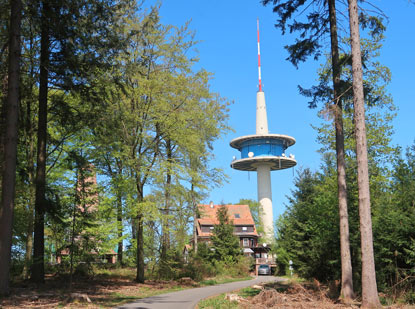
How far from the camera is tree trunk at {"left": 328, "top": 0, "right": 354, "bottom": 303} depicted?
14.4m

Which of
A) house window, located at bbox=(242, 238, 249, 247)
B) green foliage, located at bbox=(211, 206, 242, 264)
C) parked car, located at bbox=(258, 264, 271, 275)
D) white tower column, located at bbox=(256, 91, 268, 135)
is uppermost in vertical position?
white tower column, located at bbox=(256, 91, 268, 135)

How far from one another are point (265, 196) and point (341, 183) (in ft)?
229

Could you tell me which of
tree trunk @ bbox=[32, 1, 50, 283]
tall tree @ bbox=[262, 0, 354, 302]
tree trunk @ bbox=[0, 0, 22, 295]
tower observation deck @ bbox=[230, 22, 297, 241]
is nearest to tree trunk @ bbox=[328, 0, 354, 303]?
tall tree @ bbox=[262, 0, 354, 302]

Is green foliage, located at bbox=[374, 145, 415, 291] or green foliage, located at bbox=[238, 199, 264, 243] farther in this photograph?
green foliage, located at bbox=[238, 199, 264, 243]

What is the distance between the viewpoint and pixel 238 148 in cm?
9031

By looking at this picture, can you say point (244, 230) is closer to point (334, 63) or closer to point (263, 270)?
point (263, 270)

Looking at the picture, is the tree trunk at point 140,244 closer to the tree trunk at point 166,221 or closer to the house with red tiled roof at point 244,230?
the tree trunk at point 166,221

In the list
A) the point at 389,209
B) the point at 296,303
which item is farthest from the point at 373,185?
the point at 296,303

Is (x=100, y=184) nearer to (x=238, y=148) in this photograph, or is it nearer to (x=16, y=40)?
(x=16, y=40)

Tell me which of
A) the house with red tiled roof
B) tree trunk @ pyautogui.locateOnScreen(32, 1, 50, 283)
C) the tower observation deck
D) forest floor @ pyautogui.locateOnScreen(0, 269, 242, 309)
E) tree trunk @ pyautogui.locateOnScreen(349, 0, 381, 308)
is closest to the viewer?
tree trunk @ pyautogui.locateOnScreen(349, 0, 381, 308)

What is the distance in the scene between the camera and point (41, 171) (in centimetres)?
1848

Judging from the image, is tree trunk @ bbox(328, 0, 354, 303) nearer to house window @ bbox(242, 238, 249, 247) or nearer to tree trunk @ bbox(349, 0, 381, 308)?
tree trunk @ bbox(349, 0, 381, 308)

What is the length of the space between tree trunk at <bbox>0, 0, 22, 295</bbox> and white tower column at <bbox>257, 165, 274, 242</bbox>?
68845 millimetres

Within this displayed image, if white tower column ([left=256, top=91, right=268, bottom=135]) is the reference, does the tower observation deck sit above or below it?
below
